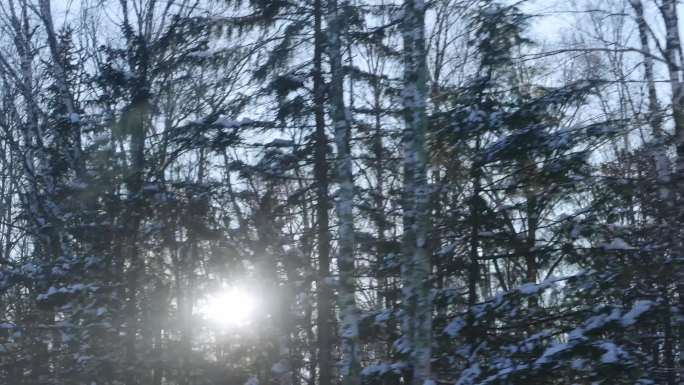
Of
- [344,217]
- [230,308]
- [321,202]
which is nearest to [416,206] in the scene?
[344,217]

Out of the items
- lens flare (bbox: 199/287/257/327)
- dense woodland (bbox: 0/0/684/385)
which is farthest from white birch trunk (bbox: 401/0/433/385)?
lens flare (bbox: 199/287/257/327)

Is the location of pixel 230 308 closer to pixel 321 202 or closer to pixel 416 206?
pixel 321 202

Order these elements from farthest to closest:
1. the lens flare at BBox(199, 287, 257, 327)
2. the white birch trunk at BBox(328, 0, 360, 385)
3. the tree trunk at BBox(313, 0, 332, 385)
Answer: the lens flare at BBox(199, 287, 257, 327) < the tree trunk at BBox(313, 0, 332, 385) < the white birch trunk at BBox(328, 0, 360, 385)

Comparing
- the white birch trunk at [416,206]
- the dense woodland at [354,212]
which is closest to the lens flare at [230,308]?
the dense woodland at [354,212]

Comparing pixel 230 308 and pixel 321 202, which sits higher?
pixel 321 202

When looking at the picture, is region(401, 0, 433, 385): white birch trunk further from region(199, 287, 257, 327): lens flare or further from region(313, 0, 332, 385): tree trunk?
region(199, 287, 257, 327): lens flare

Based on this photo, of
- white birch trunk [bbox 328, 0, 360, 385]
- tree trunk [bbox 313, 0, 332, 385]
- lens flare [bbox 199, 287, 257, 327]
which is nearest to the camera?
white birch trunk [bbox 328, 0, 360, 385]

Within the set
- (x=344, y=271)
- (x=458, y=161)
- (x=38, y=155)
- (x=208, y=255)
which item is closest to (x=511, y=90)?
(x=458, y=161)

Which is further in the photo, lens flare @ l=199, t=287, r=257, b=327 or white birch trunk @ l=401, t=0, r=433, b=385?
lens flare @ l=199, t=287, r=257, b=327

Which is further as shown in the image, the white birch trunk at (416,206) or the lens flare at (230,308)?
the lens flare at (230,308)

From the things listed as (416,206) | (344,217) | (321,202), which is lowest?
(416,206)

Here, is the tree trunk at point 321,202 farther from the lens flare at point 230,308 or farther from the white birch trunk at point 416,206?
the white birch trunk at point 416,206

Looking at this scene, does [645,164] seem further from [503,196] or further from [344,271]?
[344,271]

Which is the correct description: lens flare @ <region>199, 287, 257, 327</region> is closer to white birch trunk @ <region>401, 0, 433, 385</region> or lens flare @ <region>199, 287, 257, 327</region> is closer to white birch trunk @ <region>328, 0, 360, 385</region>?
white birch trunk @ <region>328, 0, 360, 385</region>
